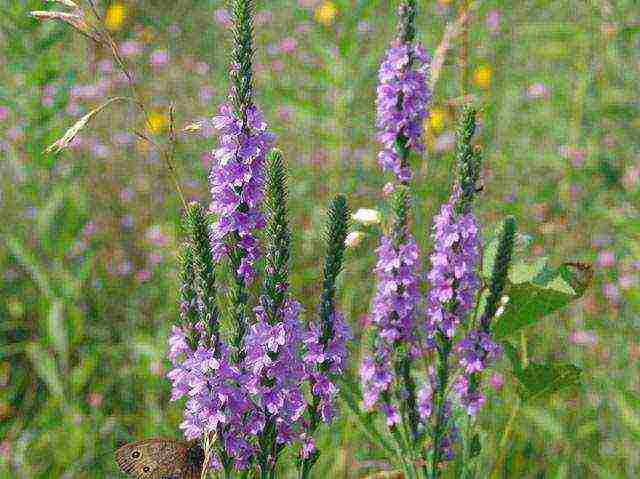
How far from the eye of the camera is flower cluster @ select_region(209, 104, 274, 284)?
1376 mm

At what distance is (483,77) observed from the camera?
14.8 ft

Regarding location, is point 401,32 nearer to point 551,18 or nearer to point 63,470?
point 63,470

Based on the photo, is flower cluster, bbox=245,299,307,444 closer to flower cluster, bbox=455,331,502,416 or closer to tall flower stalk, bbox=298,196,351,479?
tall flower stalk, bbox=298,196,351,479

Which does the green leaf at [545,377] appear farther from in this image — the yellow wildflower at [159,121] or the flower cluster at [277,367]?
the yellow wildflower at [159,121]

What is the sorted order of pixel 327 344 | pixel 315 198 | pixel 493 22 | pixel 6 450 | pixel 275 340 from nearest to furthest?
pixel 275 340, pixel 327 344, pixel 6 450, pixel 315 198, pixel 493 22

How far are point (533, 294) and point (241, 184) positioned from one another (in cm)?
65

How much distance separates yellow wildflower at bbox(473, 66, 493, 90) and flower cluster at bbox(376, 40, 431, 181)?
9.37ft

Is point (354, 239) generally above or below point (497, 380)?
above

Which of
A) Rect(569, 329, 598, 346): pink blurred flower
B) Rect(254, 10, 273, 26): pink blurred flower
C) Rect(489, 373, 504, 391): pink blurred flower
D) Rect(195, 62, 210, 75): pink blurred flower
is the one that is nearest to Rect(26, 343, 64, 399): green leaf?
Rect(489, 373, 504, 391): pink blurred flower

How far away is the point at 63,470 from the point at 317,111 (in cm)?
187

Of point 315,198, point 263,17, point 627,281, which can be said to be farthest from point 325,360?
point 263,17

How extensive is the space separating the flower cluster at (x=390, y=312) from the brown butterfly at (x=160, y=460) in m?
0.43

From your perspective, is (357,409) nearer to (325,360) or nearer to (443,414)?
(443,414)

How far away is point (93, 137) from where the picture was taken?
4770 mm
